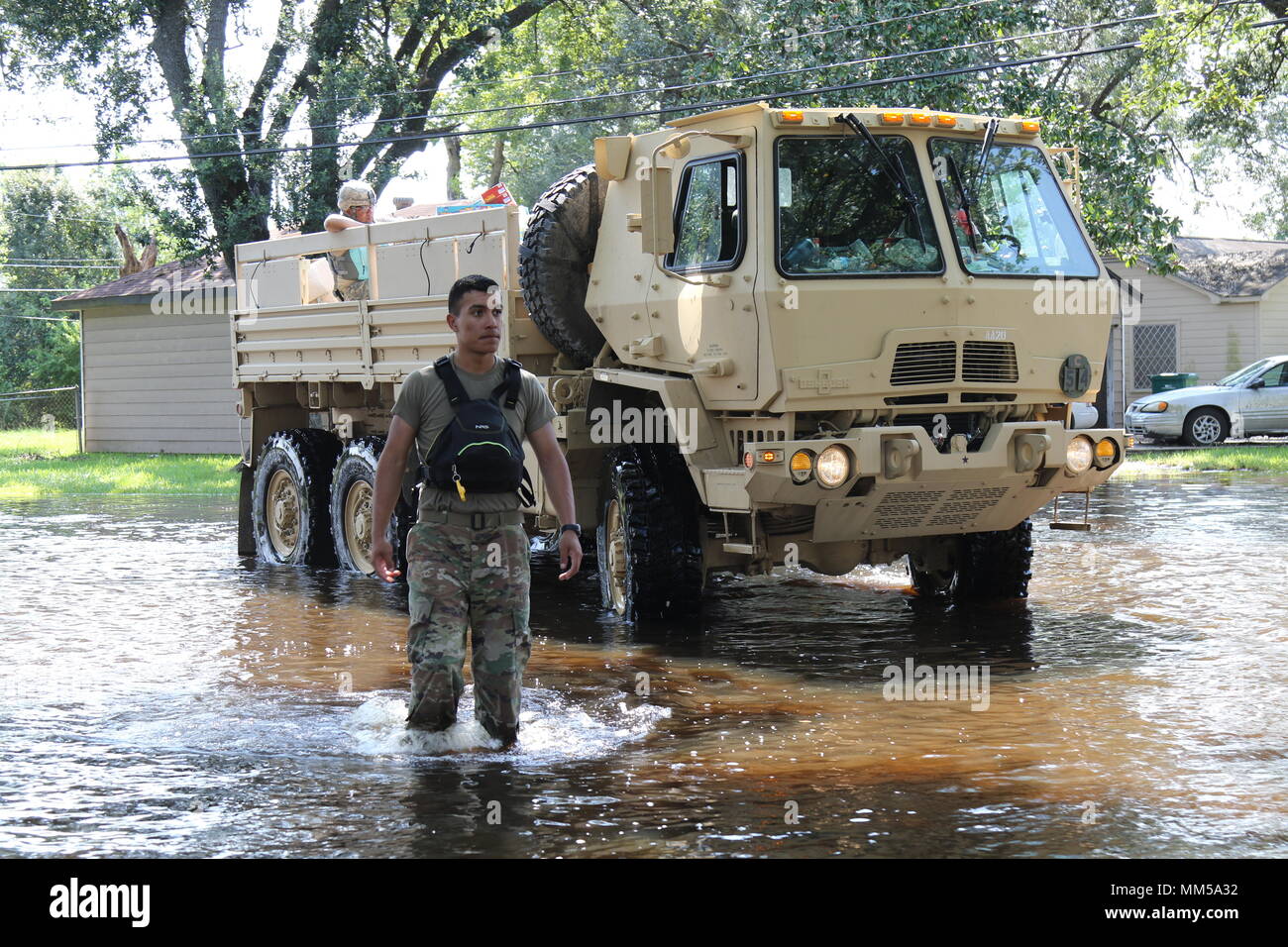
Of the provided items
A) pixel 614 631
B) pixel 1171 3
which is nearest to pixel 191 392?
pixel 1171 3

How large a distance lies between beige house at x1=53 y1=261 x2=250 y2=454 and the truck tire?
21.3m

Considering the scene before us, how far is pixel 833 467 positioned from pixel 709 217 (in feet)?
5.60

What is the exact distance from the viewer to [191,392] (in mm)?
31438

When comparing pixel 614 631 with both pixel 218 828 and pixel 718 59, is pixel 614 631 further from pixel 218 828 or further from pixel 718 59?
pixel 718 59

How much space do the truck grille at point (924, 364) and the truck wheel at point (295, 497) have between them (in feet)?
20.3

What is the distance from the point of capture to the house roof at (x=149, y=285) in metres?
30.9

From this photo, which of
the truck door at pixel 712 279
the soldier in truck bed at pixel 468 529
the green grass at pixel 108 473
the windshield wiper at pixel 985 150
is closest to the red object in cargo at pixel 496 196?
the truck door at pixel 712 279

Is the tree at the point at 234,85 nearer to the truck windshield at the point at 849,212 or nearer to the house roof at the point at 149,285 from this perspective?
the house roof at the point at 149,285

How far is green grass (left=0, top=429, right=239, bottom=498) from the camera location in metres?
23.1

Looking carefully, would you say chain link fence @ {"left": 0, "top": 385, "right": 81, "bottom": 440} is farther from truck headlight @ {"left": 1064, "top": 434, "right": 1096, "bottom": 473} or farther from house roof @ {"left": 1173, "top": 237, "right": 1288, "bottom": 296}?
truck headlight @ {"left": 1064, "top": 434, "right": 1096, "bottom": 473}

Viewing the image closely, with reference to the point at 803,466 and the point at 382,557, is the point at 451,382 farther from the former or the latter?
the point at 803,466

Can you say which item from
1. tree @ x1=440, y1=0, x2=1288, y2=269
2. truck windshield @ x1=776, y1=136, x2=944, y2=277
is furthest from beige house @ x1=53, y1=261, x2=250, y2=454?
truck windshield @ x1=776, y1=136, x2=944, y2=277

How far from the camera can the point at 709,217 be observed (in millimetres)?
9367
